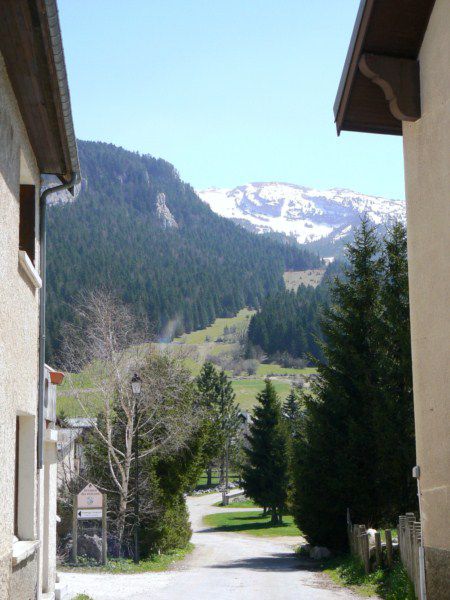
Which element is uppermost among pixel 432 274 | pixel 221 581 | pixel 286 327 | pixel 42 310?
pixel 286 327

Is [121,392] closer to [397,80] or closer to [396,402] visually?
[396,402]

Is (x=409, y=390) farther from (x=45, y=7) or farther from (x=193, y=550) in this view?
(x=45, y=7)

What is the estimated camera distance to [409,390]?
25672 millimetres

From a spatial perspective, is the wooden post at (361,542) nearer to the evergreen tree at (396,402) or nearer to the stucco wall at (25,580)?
the evergreen tree at (396,402)

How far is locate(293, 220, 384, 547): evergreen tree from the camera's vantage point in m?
26.5

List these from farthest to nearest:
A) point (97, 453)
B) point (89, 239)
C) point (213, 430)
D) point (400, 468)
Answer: point (89, 239)
point (213, 430)
point (97, 453)
point (400, 468)

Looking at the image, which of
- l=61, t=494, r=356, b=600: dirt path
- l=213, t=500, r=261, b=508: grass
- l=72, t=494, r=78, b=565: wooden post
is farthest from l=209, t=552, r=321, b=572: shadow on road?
l=213, t=500, r=261, b=508: grass

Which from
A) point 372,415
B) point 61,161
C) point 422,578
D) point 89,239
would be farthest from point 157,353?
point 89,239

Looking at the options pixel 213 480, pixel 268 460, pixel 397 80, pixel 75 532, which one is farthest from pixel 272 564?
pixel 213 480

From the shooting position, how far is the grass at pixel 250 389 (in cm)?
13112

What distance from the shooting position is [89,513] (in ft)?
77.7

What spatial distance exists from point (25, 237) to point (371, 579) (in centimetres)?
1259

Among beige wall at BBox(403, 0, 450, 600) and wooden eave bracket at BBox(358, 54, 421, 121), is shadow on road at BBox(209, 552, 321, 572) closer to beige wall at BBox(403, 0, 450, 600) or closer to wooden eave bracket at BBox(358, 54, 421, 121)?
beige wall at BBox(403, 0, 450, 600)

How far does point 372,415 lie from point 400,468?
2.13 m
